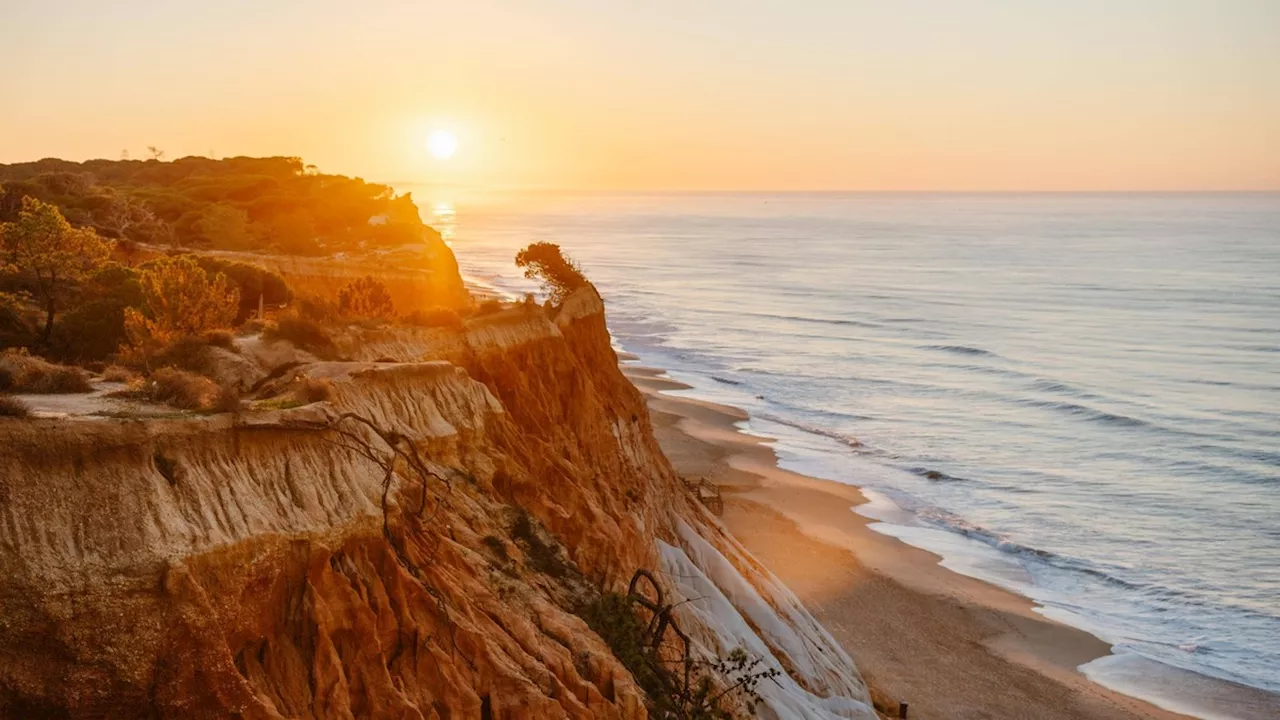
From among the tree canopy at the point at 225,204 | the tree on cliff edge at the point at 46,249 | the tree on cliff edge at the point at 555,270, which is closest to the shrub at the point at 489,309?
the tree on cliff edge at the point at 555,270

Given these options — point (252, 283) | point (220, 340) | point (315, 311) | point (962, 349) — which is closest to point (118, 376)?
point (220, 340)

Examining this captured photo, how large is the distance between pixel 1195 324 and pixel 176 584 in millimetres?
94037

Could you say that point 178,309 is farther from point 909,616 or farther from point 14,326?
point 909,616

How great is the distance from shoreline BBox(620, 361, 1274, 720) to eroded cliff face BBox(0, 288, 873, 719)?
34.4ft

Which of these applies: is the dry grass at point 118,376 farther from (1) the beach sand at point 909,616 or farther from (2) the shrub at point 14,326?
(1) the beach sand at point 909,616

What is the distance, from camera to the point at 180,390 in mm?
13969

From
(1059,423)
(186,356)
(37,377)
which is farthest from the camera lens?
(1059,423)

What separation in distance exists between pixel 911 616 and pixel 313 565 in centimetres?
2418

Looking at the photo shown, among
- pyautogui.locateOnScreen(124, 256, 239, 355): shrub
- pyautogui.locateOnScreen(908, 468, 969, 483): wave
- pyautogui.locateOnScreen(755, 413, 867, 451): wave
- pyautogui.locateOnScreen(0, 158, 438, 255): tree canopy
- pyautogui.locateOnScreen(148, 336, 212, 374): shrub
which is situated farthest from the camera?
pyautogui.locateOnScreen(0, 158, 438, 255): tree canopy

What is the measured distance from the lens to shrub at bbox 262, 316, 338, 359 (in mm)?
18891

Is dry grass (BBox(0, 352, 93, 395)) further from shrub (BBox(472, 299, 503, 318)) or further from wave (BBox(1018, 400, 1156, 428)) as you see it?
wave (BBox(1018, 400, 1156, 428))

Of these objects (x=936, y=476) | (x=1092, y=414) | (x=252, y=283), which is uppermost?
(x=252, y=283)

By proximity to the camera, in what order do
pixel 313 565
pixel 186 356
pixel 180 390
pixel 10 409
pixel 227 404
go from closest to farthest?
pixel 10 409
pixel 313 565
pixel 227 404
pixel 180 390
pixel 186 356

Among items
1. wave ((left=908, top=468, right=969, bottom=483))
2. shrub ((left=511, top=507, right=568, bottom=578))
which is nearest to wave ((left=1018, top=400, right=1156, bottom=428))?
wave ((left=908, top=468, right=969, bottom=483))
